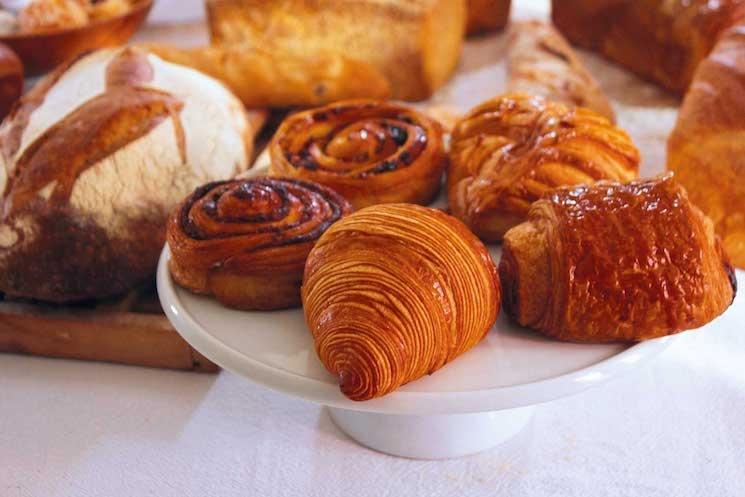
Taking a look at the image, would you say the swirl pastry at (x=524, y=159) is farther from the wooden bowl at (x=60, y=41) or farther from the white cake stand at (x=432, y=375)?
the wooden bowl at (x=60, y=41)

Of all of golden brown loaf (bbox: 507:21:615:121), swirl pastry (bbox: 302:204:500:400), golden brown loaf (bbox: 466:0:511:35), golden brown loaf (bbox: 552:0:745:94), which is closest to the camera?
swirl pastry (bbox: 302:204:500:400)

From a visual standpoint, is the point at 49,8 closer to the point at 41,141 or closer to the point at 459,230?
the point at 41,141

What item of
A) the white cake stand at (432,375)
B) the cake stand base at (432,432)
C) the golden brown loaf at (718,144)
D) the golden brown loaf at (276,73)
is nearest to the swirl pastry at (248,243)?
the white cake stand at (432,375)

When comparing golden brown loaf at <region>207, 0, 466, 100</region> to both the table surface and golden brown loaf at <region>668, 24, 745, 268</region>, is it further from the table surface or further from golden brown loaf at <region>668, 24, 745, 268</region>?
the table surface

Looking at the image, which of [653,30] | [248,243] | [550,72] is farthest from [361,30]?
[248,243]

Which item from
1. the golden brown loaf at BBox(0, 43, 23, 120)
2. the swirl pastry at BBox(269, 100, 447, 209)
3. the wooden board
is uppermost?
the swirl pastry at BBox(269, 100, 447, 209)

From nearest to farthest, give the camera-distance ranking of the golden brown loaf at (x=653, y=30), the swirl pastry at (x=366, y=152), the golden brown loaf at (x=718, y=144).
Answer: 1. the swirl pastry at (x=366, y=152)
2. the golden brown loaf at (x=718, y=144)
3. the golden brown loaf at (x=653, y=30)

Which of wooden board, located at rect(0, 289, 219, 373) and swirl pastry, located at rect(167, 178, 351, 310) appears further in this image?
wooden board, located at rect(0, 289, 219, 373)

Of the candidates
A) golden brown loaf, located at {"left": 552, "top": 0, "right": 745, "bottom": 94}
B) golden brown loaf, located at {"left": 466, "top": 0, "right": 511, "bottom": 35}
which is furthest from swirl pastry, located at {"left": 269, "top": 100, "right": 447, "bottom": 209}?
golden brown loaf, located at {"left": 466, "top": 0, "right": 511, "bottom": 35}

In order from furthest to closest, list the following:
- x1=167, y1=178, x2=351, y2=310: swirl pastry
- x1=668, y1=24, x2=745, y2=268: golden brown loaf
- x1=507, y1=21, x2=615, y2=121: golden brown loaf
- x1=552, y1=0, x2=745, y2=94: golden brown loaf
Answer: x1=552, y1=0, x2=745, y2=94: golden brown loaf < x1=507, y1=21, x2=615, y2=121: golden brown loaf < x1=668, y1=24, x2=745, y2=268: golden brown loaf < x1=167, y1=178, x2=351, y2=310: swirl pastry
